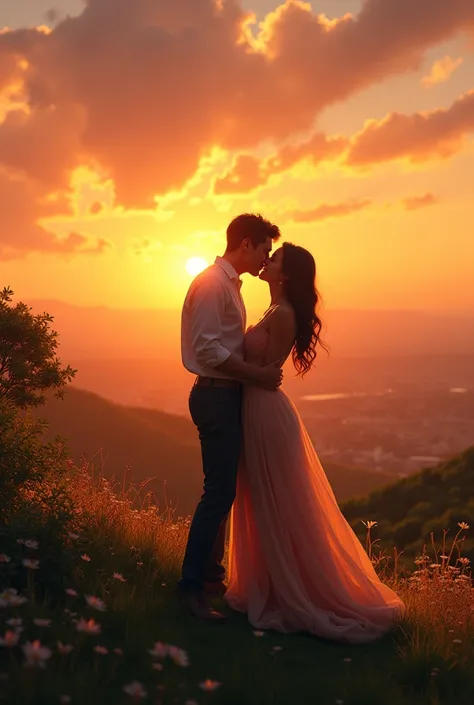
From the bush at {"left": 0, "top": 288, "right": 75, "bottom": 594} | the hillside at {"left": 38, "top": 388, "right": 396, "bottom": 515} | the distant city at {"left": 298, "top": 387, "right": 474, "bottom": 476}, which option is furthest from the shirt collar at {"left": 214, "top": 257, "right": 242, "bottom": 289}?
the distant city at {"left": 298, "top": 387, "right": 474, "bottom": 476}

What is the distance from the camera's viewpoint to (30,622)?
4383mm

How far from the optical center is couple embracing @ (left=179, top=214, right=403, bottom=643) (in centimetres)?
555

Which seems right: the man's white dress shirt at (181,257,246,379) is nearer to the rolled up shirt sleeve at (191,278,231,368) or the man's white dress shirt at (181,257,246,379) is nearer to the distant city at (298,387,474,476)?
the rolled up shirt sleeve at (191,278,231,368)

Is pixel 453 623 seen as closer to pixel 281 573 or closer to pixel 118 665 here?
pixel 281 573

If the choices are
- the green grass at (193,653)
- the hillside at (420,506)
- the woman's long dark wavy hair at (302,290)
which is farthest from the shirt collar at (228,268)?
the hillside at (420,506)

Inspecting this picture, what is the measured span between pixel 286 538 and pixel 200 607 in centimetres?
87

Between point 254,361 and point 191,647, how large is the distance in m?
2.18

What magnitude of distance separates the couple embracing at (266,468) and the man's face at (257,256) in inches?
0.5

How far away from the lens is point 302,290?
5734mm

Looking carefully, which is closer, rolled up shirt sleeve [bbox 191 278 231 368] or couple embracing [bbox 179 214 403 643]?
rolled up shirt sleeve [bbox 191 278 231 368]

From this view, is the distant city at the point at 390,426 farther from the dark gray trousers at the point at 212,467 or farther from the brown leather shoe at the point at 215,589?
the dark gray trousers at the point at 212,467

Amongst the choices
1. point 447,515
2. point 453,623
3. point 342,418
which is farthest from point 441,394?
point 453,623

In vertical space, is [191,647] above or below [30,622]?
below

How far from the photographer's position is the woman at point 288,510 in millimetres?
5664
